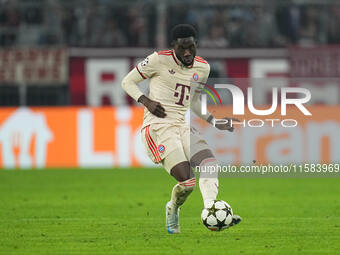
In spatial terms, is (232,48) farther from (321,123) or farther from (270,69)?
(321,123)

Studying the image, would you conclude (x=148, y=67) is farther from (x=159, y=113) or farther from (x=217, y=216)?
(x=217, y=216)

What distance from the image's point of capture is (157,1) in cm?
2178

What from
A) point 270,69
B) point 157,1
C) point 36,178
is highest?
point 157,1

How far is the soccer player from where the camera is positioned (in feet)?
30.6

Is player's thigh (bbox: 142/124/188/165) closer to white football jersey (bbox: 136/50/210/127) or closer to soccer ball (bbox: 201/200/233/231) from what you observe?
white football jersey (bbox: 136/50/210/127)

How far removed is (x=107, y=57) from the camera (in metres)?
21.9

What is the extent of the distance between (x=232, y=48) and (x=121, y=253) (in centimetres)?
1382

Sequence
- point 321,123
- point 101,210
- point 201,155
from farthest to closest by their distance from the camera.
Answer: point 321,123, point 101,210, point 201,155

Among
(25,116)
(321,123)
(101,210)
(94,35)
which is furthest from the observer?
(94,35)

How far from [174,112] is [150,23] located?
41.2 ft

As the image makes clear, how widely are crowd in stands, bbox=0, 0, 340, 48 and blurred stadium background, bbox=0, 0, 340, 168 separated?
0.02m

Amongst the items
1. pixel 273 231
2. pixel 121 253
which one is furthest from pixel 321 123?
pixel 121 253

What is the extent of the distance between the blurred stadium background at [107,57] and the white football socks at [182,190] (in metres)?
10.9

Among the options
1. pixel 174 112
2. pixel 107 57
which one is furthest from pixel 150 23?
pixel 174 112
